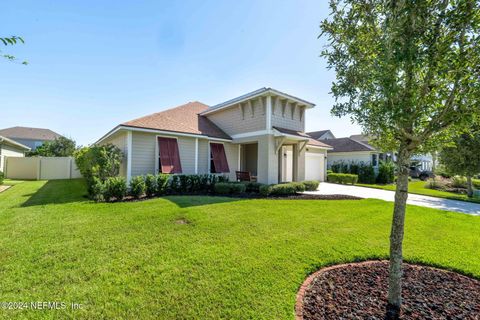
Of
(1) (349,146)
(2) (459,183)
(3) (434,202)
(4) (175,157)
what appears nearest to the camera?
(3) (434,202)

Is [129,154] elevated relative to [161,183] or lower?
elevated

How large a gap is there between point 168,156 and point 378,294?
11148 mm

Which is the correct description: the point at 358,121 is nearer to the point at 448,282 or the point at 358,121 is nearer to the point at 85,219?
the point at 448,282

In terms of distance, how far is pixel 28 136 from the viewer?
42312mm

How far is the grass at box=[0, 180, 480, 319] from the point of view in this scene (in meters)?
3.01

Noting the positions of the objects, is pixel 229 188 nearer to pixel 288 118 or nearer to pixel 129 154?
pixel 129 154

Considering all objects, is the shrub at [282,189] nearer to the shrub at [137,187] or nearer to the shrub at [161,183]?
the shrub at [161,183]

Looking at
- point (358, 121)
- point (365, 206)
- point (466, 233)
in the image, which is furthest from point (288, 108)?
point (358, 121)

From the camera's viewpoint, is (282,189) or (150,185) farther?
(282,189)

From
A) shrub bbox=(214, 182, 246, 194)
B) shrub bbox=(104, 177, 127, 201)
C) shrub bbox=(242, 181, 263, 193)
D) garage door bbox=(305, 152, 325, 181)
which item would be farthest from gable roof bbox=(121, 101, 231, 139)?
garage door bbox=(305, 152, 325, 181)

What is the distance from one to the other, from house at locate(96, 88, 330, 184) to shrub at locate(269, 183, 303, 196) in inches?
54.2

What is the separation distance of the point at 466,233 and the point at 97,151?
1515 centimetres

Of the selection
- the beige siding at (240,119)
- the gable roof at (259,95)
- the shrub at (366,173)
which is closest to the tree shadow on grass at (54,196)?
the beige siding at (240,119)

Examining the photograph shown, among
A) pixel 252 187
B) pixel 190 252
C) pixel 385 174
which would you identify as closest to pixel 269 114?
pixel 252 187
